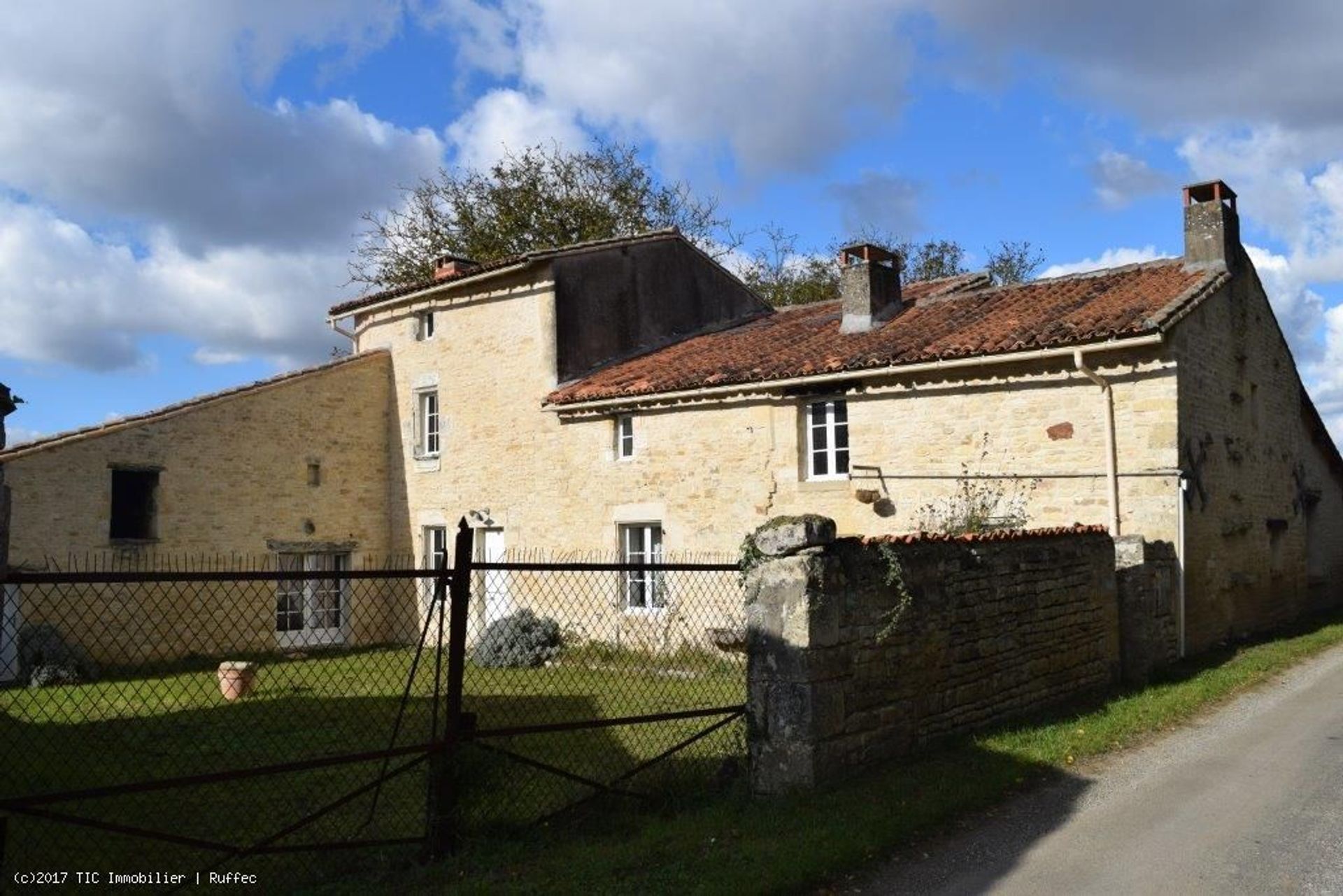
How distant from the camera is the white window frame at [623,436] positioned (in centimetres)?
1733

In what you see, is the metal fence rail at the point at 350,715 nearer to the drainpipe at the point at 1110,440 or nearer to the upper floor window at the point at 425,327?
the upper floor window at the point at 425,327

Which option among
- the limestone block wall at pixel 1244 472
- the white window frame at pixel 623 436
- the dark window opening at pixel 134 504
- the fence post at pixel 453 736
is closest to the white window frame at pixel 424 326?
the white window frame at pixel 623 436

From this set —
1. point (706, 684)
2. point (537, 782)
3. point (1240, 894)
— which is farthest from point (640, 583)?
point (1240, 894)

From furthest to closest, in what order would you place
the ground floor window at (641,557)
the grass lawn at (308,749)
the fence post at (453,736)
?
the ground floor window at (641,557), the grass lawn at (308,749), the fence post at (453,736)

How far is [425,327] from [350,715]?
1080cm

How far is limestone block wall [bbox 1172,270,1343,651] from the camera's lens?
43.0 feet

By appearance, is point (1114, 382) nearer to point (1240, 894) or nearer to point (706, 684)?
point (706, 684)

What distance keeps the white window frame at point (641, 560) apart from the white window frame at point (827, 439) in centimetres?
294

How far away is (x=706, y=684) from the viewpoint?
10.9 metres

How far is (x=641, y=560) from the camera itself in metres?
17.4

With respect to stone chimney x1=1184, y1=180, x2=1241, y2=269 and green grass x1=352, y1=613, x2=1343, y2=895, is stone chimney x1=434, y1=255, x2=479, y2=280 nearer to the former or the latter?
stone chimney x1=1184, y1=180, x2=1241, y2=269

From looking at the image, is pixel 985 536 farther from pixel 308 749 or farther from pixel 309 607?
pixel 309 607

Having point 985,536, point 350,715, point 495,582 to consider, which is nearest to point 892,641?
point 985,536

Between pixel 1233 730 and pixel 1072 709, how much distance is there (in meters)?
1.31
